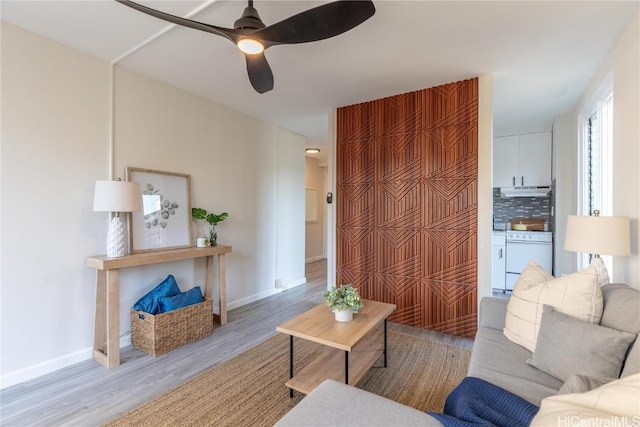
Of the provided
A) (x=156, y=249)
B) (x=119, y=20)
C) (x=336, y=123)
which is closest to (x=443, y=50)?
(x=336, y=123)

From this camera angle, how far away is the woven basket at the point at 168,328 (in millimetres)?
2557

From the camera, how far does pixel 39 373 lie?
2.23m

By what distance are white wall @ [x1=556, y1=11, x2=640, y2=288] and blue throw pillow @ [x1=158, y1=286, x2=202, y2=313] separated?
348 centimetres

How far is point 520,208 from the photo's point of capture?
5039mm

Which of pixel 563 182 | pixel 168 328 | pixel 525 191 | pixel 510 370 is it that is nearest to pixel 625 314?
pixel 510 370

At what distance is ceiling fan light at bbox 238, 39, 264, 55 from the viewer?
5.37 ft

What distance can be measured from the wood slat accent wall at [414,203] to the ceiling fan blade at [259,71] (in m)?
1.75

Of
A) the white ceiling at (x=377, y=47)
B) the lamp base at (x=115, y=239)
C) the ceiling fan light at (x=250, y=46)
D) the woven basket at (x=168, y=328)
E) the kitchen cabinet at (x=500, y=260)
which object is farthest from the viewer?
the kitchen cabinet at (x=500, y=260)

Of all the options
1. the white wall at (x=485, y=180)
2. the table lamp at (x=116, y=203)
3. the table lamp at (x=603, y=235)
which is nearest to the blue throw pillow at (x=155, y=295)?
the table lamp at (x=116, y=203)

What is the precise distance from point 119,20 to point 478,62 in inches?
112

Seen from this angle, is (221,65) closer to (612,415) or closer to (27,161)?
(27,161)

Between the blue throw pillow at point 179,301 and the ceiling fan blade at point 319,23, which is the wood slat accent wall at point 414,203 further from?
the ceiling fan blade at point 319,23

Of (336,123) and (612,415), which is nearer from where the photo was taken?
(612,415)

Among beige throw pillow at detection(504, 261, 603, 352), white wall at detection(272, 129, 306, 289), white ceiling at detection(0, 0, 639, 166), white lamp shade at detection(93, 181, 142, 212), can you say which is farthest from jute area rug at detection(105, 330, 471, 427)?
white ceiling at detection(0, 0, 639, 166)
